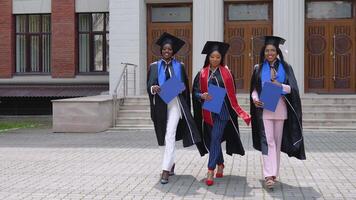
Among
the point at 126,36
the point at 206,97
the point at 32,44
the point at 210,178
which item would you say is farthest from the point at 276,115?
the point at 32,44

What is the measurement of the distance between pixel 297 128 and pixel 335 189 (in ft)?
3.10

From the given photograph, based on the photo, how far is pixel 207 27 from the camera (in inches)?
829

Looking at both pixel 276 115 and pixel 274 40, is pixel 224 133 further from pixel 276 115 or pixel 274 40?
pixel 274 40

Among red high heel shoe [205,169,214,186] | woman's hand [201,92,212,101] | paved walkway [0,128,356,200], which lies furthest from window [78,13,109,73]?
red high heel shoe [205,169,214,186]

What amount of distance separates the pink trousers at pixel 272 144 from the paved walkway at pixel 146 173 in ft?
0.91

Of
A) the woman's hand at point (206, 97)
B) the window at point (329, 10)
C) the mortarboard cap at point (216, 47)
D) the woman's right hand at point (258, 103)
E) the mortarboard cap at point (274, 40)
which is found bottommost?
the woman's right hand at point (258, 103)

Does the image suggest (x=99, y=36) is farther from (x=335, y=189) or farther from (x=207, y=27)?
(x=335, y=189)

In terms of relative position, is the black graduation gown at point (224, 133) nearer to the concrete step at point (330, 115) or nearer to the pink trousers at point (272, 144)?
the pink trousers at point (272, 144)

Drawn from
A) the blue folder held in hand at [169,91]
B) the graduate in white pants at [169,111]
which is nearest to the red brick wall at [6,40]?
the graduate in white pants at [169,111]

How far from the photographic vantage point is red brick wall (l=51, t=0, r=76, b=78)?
24.7 m

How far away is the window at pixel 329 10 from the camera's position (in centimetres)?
2156

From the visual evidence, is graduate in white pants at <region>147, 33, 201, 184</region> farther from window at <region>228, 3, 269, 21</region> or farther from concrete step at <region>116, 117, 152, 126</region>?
window at <region>228, 3, 269, 21</region>

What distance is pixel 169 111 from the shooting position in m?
8.62

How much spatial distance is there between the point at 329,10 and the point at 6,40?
13.2 meters
